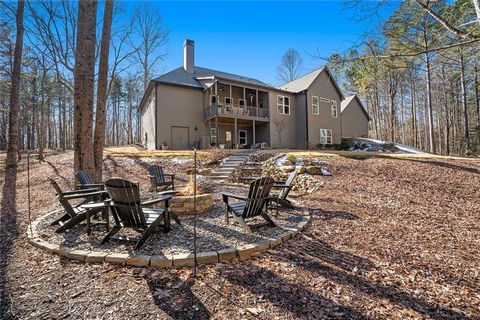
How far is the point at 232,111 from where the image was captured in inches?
690

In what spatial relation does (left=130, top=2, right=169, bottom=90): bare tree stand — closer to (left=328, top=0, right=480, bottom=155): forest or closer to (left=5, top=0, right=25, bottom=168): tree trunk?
(left=5, top=0, right=25, bottom=168): tree trunk

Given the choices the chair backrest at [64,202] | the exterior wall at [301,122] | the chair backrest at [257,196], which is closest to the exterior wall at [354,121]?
the exterior wall at [301,122]

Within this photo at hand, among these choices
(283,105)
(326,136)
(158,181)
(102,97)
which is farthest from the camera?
(326,136)

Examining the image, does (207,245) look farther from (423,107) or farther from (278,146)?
(423,107)

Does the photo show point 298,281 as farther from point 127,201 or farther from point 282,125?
point 282,125

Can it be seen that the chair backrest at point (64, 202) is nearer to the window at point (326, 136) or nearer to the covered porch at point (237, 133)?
the covered porch at point (237, 133)

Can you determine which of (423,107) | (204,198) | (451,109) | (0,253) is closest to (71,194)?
(0,253)

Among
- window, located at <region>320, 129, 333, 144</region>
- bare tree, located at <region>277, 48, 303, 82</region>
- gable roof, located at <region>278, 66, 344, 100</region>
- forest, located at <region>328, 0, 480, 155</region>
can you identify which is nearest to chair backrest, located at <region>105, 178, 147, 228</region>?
forest, located at <region>328, 0, 480, 155</region>

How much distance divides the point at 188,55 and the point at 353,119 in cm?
1902

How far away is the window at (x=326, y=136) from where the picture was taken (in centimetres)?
2173

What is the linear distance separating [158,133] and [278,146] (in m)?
9.58

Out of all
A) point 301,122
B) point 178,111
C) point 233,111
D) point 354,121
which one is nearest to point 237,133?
point 233,111

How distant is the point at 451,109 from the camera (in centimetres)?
2845

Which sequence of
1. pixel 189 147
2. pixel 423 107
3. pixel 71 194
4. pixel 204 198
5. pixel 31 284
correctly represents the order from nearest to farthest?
pixel 31 284
pixel 71 194
pixel 204 198
pixel 189 147
pixel 423 107
